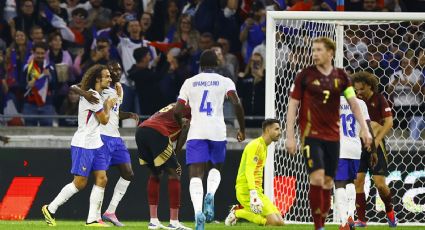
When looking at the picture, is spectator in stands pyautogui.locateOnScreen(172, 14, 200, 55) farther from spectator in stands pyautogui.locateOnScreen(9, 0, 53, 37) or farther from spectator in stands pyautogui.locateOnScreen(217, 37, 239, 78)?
spectator in stands pyautogui.locateOnScreen(9, 0, 53, 37)

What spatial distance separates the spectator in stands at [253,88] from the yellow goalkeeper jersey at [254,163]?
3.33 metres

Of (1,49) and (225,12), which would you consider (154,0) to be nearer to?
(225,12)

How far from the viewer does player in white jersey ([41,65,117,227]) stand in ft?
55.0

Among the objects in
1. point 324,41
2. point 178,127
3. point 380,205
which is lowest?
point 380,205

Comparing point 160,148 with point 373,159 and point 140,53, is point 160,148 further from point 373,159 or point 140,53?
point 140,53

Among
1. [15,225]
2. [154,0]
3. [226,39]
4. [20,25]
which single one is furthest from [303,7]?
[15,225]

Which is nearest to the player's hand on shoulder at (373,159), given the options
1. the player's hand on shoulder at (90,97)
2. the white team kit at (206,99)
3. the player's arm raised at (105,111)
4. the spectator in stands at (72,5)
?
the white team kit at (206,99)

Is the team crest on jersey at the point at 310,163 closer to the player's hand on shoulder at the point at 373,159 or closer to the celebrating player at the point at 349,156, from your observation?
the celebrating player at the point at 349,156

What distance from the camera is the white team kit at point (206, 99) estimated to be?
1461cm

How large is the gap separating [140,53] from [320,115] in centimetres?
844

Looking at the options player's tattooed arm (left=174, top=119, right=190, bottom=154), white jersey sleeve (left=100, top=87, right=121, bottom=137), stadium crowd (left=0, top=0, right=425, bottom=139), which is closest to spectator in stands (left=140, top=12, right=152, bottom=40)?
stadium crowd (left=0, top=0, right=425, bottom=139)

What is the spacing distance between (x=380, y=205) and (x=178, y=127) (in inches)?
173

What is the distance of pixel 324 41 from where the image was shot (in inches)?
534

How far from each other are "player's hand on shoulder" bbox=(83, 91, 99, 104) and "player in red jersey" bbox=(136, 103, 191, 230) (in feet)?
2.34
